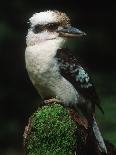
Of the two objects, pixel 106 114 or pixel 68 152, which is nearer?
pixel 68 152

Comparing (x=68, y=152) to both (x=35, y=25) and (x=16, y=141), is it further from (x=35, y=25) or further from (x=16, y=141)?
(x=16, y=141)

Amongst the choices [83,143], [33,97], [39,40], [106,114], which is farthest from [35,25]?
[33,97]

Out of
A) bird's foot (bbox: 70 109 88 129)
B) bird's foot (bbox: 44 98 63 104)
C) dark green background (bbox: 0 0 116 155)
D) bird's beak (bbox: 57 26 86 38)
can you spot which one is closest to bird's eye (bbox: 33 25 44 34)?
bird's beak (bbox: 57 26 86 38)

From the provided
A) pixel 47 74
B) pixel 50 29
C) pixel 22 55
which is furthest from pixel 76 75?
pixel 22 55

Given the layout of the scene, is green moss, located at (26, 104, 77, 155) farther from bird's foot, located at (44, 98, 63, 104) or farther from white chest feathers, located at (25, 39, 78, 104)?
white chest feathers, located at (25, 39, 78, 104)

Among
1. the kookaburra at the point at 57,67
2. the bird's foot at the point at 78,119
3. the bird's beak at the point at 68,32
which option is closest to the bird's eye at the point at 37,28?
the kookaburra at the point at 57,67

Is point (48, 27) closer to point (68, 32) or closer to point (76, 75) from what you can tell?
point (68, 32)
